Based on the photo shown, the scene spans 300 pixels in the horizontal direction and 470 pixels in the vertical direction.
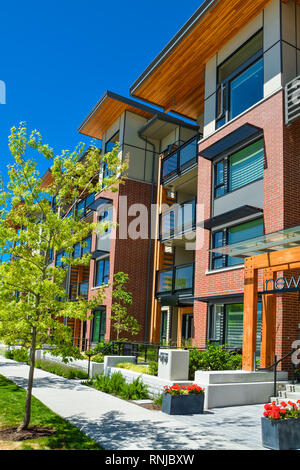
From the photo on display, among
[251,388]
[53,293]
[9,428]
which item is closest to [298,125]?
[251,388]

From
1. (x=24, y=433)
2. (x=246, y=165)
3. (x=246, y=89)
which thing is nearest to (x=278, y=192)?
(x=246, y=165)

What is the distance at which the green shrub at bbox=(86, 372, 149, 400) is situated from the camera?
1267 centimetres

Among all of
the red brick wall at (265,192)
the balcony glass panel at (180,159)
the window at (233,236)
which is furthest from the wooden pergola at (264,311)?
the balcony glass panel at (180,159)

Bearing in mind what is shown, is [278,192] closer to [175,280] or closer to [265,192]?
[265,192]

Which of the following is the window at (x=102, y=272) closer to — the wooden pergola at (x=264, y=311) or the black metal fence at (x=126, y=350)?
the black metal fence at (x=126, y=350)

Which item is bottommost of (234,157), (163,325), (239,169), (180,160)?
(163,325)

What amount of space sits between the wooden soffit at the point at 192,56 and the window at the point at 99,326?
13107 mm

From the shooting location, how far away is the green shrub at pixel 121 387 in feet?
41.6

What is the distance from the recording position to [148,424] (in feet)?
30.5

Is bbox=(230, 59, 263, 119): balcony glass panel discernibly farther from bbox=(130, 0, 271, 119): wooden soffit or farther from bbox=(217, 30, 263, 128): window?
bbox=(130, 0, 271, 119): wooden soffit

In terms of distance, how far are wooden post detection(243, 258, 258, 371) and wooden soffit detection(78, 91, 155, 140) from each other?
1556cm

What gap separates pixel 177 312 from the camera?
24281mm

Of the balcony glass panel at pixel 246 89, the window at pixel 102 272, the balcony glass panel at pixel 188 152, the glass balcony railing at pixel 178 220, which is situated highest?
the balcony glass panel at pixel 246 89

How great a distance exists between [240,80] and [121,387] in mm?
13215
